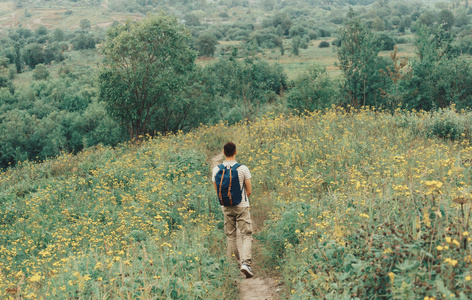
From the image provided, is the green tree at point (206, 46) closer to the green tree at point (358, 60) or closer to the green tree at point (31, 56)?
the green tree at point (31, 56)

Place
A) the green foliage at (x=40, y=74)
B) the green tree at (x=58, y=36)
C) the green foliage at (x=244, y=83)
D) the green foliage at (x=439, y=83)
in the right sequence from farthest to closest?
the green tree at (x=58, y=36) < the green foliage at (x=40, y=74) < the green foliage at (x=439, y=83) < the green foliage at (x=244, y=83)

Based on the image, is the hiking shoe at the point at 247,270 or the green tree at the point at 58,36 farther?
the green tree at the point at 58,36

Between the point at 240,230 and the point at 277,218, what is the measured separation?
3.35 ft

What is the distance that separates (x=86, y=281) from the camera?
16.1 ft

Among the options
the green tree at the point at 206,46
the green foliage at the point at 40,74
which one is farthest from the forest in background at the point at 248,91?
the green tree at the point at 206,46

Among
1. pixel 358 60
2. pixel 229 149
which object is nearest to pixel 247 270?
pixel 229 149

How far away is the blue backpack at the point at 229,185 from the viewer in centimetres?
639

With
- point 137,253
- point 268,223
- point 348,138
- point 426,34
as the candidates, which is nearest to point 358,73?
point 426,34

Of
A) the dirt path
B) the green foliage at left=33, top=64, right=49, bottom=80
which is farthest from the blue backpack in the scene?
the green foliage at left=33, top=64, right=49, bottom=80

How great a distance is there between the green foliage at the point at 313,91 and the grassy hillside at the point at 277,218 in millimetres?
17122

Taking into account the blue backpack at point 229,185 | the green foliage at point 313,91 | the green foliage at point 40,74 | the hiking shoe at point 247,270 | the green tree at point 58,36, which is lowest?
the green foliage at point 40,74

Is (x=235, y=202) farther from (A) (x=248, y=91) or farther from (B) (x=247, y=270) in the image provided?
(A) (x=248, y=91)

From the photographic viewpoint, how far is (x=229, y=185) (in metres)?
6.39

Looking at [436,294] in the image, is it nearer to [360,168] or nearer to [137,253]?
[137,253]
